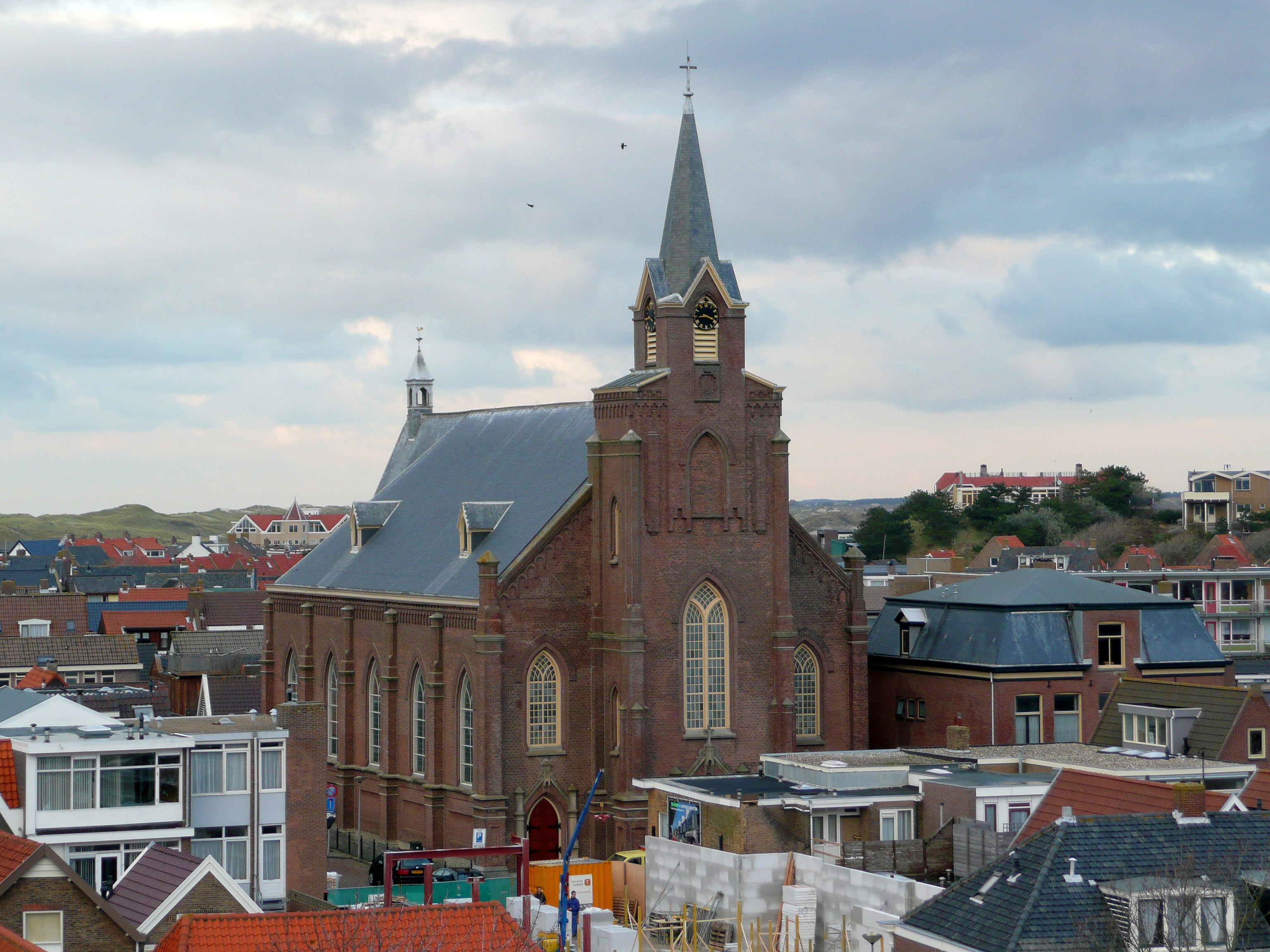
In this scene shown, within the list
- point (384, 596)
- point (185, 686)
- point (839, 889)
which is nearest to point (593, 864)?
point (839, 889)

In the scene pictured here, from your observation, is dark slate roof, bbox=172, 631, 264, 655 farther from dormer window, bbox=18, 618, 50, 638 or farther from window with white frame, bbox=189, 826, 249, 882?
window with white frame, bbox=189, 826, 249, 882

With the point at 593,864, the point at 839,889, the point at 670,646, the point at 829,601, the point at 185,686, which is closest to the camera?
the point at 839,889

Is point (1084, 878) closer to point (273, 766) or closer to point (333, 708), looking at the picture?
point (273, 766)

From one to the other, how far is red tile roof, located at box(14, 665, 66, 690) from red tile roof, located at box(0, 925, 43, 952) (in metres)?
47.1

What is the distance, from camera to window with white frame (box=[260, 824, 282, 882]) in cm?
4706

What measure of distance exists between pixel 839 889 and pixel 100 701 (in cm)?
3370

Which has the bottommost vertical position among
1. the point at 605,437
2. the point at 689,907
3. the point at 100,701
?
the point at 689,907

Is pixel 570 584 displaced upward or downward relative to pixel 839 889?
upward

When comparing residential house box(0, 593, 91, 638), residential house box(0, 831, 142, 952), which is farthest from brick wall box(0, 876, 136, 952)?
residential house box(0, 593, 91, 638)

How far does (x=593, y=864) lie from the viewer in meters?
54.3

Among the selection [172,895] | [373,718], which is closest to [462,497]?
[373,718]

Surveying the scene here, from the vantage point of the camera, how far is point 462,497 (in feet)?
246

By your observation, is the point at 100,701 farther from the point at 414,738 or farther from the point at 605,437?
the point at 605,437

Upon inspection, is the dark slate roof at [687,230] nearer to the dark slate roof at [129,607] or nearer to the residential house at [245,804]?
the residential house at [245,804]
